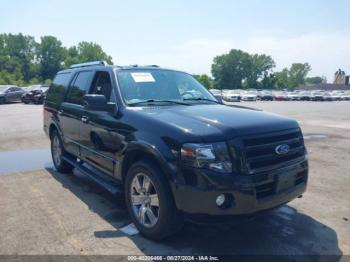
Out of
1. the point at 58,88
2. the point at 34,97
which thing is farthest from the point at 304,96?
the point at 58,88

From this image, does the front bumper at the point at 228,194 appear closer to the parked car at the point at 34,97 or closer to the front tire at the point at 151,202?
the front tire at the point at 151,202

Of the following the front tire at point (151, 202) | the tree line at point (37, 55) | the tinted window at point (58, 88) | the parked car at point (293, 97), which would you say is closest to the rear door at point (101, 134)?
the front tire at point (151, 202)

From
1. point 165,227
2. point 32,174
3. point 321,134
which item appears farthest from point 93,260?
point 321,134

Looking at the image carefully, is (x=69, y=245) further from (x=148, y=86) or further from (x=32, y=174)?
(x=32, y=174)

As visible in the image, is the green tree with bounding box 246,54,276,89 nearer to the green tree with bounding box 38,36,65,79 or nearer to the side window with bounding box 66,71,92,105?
the green tree with bounding box 38,36,65,79

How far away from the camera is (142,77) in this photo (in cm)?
488

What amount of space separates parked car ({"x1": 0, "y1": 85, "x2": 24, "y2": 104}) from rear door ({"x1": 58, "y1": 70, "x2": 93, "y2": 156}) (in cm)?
2449

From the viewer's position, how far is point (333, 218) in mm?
4523

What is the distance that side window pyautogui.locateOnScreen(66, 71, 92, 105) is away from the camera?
18.1 ft

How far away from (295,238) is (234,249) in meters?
0.77

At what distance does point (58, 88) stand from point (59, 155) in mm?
1287

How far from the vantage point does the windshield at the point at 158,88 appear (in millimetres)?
4617

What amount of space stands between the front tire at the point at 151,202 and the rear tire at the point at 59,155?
9.11ft

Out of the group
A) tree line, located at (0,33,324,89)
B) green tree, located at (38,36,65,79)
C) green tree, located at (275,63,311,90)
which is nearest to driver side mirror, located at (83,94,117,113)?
tree line, located at (0,33,324,89)
